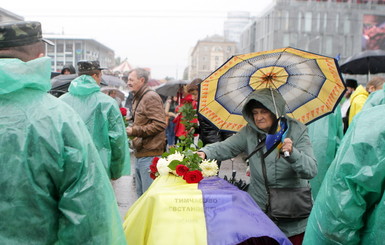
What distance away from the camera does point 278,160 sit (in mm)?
3252

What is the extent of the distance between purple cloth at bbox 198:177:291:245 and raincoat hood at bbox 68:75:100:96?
6.78 ft

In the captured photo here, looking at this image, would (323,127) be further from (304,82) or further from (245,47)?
(245,47)

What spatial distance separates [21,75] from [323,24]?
235 ft

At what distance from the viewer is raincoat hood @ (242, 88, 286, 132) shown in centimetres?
337

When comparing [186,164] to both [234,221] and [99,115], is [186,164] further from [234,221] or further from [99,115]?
[99,115]

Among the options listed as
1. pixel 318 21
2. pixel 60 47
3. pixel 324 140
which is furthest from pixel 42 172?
pixel 318 21

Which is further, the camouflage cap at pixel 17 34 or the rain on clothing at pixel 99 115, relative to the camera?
the rain on clothing at pixel 99 115

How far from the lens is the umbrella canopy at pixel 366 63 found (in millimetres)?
9852

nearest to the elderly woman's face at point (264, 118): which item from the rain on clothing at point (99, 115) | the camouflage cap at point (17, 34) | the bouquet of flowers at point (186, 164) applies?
the bouquet of flowers at point (186, 164)

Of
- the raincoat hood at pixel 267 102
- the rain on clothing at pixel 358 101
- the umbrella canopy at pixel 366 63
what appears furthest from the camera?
the umbrella canopy at pixel 366 63

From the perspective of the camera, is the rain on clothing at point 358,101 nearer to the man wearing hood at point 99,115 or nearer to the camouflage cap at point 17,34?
the man wearing hood at point 99,115

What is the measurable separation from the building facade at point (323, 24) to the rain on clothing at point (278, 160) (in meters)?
65.4

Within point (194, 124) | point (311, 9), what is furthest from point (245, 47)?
point (194, 124)

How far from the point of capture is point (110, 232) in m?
1.82
